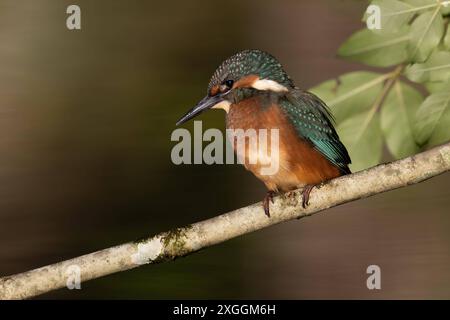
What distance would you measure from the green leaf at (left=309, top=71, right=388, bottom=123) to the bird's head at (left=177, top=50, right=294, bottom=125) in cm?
67

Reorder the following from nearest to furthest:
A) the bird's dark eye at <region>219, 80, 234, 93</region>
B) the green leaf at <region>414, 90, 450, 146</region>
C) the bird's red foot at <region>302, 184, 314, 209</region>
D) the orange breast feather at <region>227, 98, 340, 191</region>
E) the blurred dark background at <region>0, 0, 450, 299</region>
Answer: the green leaf at <region>414, 90, 450, 146</region>
the bird's red foot at <region>302, 184, 314, 209</region>
the orange breast feather at <region>227, 98, 340, 191</region>
the bird's dark eye at <region>219, 80, 234, 93</region>
the blurred dark background at <region>0, 0, 450, 299</region>

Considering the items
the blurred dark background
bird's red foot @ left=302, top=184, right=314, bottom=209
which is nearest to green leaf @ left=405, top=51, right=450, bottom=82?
bird's red foot @ left=302, top=184, right=314, bottom=209

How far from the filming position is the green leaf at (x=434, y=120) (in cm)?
156

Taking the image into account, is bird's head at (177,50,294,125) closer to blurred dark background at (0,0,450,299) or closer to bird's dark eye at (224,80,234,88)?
bird's dark eye at (224,80,234,88)

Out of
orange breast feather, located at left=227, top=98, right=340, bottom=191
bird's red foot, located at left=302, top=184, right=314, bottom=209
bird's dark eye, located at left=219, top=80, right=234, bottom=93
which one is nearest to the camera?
bird's red foot, located at left=302, top=184, right=314, bottom=209

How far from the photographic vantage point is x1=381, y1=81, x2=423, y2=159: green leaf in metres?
1.66

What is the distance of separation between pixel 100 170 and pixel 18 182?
1.25 ft

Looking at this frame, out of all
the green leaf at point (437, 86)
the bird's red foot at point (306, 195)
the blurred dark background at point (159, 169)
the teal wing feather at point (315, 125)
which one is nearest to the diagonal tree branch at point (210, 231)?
the bird's red foot at point (306, 195)

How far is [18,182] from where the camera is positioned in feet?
11.3

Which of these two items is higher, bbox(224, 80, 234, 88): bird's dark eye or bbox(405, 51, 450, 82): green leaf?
bbox(224, 80, 234, 88): bird's dark eye

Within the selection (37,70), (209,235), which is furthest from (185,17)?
(209,235)

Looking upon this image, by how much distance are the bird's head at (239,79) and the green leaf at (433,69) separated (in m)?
0.76

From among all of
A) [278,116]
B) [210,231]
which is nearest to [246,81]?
[278,116]

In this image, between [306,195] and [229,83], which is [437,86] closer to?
[306,195]
